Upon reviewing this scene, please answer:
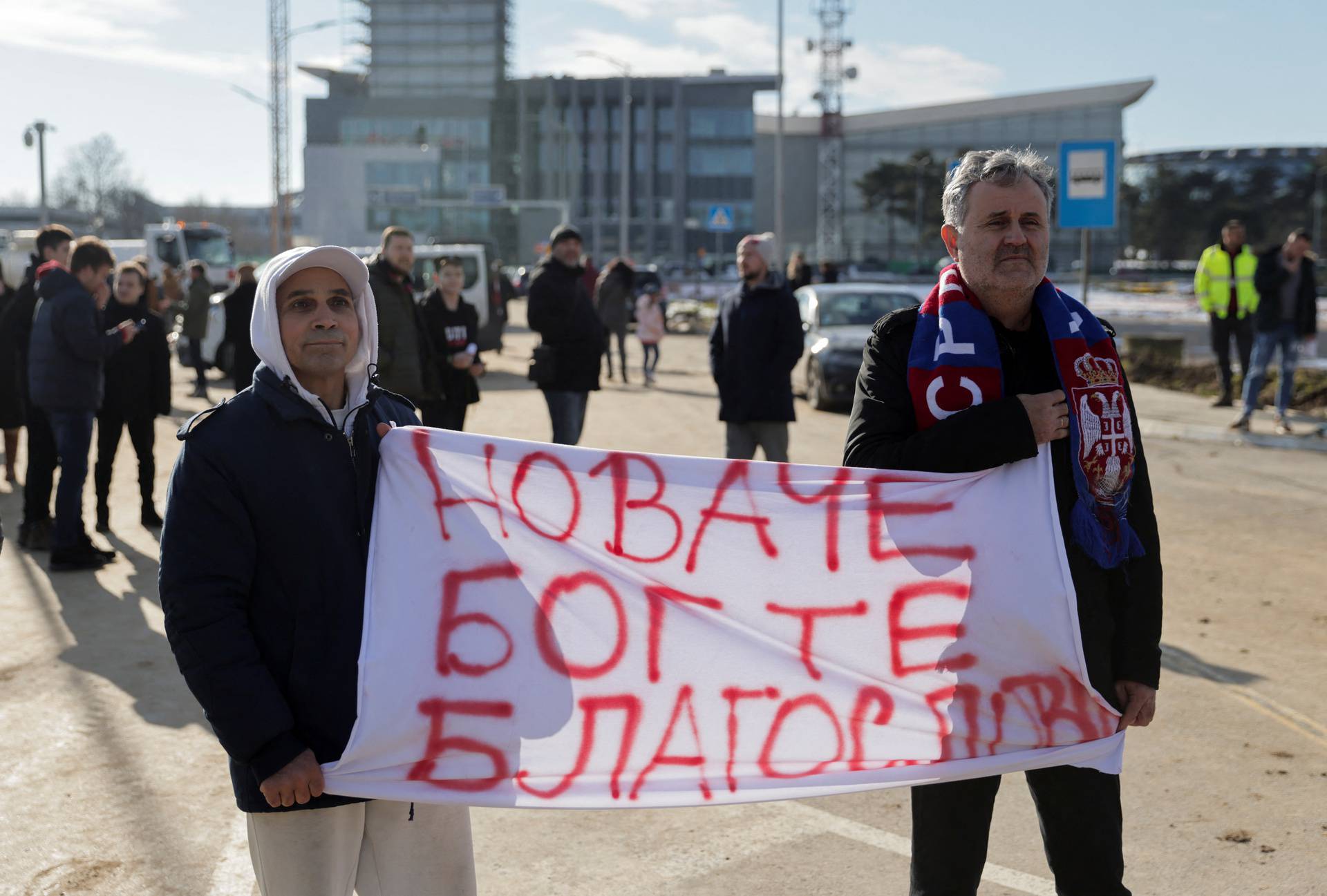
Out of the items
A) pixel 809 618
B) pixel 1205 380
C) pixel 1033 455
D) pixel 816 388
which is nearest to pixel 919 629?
pixel 809 618

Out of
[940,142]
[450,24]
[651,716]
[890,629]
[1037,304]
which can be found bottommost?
[651,716]

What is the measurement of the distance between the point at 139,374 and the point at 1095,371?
312 inches

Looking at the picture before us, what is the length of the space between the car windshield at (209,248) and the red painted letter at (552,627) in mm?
40360

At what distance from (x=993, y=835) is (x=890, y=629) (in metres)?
1.68

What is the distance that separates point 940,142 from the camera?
106625 millimetres

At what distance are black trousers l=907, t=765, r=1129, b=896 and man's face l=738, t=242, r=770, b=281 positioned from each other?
587 cm

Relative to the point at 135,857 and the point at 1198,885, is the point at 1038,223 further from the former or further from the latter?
the point at 135,857

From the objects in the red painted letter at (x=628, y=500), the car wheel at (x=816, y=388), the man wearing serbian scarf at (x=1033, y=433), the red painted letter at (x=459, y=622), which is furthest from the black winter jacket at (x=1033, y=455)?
the car wheel at (x=816, y=388)

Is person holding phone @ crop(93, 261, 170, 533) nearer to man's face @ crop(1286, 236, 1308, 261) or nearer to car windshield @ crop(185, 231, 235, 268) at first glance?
man's face @ crop(1286, 236, 1308, 261)

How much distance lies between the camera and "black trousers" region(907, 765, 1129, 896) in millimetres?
2881

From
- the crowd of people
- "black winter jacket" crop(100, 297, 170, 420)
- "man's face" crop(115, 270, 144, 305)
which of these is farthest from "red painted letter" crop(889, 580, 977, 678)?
the crowd of people

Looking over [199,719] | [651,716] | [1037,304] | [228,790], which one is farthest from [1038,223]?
[199,719]

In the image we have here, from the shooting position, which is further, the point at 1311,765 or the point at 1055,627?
→ the point at 1311,765

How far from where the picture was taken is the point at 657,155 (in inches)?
4038
